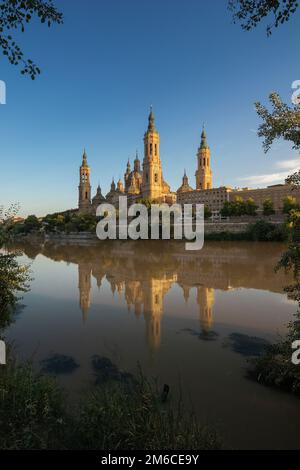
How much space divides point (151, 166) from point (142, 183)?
8001 millimetres

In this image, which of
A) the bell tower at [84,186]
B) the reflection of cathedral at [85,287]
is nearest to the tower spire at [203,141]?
the bell tower at [84,186]

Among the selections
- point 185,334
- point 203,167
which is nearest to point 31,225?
point 203,167

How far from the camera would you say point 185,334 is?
37.9ft

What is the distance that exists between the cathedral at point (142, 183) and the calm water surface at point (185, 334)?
66.6 meters

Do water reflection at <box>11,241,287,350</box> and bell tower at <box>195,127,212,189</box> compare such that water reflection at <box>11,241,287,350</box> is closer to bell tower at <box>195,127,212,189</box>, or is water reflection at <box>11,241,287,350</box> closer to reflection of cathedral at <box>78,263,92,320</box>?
reflection of cathedral at <box>78,263,92,320</box>

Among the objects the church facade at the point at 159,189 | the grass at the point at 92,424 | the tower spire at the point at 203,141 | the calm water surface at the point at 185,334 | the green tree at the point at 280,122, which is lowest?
the calm water surface at the point at 185,334

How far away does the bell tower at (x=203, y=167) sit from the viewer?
408 feet

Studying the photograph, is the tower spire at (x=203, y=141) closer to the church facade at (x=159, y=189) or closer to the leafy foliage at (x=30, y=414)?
the church facade at (x=159, y=189)

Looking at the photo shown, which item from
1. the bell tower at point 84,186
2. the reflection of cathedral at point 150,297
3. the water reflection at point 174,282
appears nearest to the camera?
the reflection of cathedral at point 150,297

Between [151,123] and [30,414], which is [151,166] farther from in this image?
[30,414]

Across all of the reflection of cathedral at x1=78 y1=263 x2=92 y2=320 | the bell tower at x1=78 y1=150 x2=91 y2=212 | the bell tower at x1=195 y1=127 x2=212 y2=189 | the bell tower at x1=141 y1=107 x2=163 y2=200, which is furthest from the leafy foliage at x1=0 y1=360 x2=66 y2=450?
the bell tower at x1=78 y1=150 x2=91 y2=212

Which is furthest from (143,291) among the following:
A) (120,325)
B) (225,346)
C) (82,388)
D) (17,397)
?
(17,397)

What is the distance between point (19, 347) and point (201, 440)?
25.8ft
